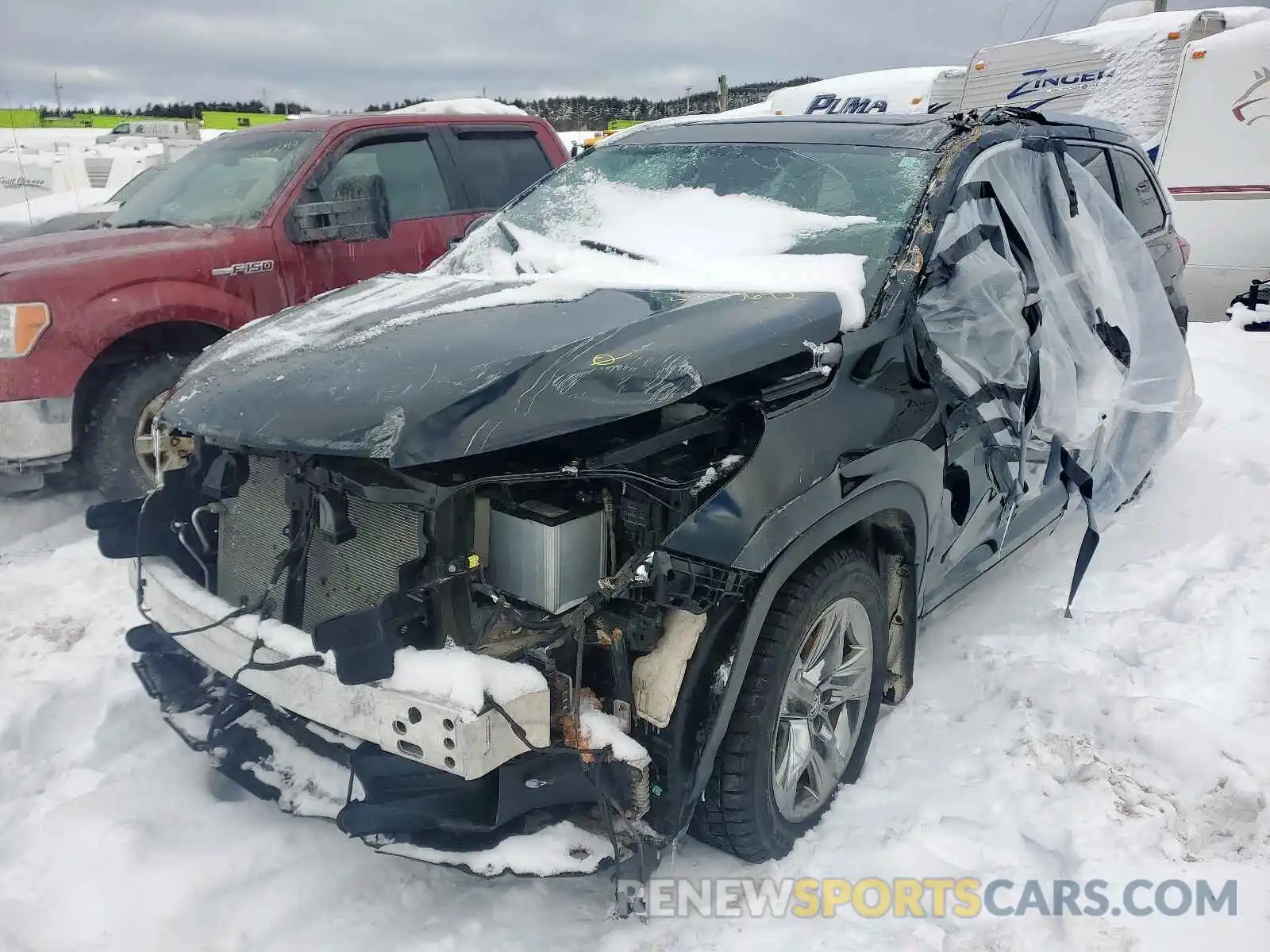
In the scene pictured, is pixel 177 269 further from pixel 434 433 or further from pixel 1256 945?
pixel 1256 945

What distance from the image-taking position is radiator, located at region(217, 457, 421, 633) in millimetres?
2291

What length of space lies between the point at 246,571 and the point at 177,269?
288cm

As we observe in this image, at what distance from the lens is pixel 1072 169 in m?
3.85

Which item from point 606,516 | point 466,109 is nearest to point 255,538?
point 606,516

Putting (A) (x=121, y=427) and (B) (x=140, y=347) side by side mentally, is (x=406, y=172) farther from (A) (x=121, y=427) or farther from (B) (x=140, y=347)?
(A) (x=121, y=427)

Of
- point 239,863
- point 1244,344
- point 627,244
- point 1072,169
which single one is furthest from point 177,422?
point 1244,344

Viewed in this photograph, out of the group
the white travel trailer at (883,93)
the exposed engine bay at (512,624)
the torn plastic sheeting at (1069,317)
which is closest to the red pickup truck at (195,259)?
the exposed engine bay at (512,624)

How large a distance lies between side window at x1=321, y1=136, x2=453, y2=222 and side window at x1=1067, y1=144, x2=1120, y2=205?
Result: 12.3 feet

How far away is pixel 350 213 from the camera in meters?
4.77

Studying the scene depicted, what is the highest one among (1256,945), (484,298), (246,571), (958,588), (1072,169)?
(1072,169)

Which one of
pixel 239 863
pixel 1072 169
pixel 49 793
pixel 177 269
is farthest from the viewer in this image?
pixel 177 269

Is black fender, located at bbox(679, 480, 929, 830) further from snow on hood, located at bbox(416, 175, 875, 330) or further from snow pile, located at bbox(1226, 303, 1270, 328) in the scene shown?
snow pile, located at bbox(1226, 303, 1270, 328)

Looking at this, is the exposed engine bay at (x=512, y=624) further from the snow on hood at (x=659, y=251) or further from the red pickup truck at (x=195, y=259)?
the red pickup truck at (x=195, y=259)

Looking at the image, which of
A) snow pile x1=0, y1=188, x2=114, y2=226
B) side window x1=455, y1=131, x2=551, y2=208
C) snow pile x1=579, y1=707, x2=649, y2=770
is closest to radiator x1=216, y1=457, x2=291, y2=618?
snow pile x1=579, y1=707, x2=649, y2=770
